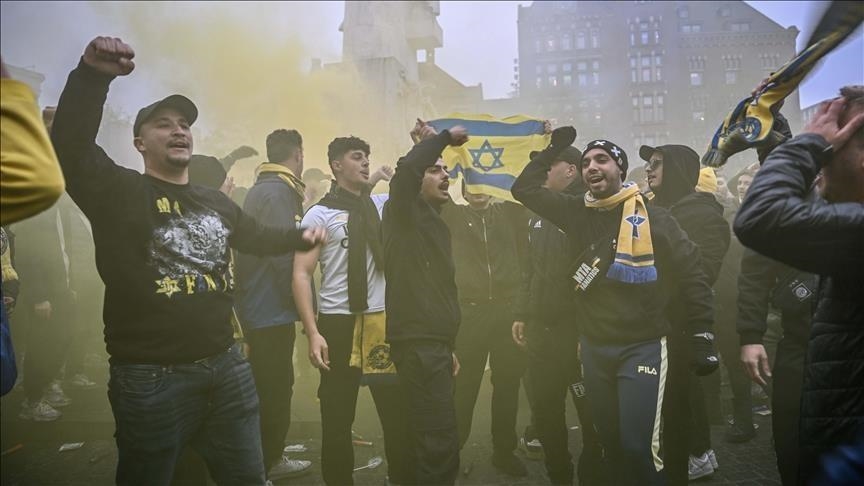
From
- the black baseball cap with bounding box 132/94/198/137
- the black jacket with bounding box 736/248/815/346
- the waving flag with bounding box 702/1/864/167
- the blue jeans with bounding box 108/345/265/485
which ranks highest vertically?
the black baseball cap with bounding box 132/94/198/137

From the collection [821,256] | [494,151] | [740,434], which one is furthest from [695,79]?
[821,256]

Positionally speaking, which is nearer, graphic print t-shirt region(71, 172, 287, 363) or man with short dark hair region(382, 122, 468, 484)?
graphic print t-shirt region(71, 172, 287, 363)

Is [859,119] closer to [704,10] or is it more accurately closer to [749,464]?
[749,464]

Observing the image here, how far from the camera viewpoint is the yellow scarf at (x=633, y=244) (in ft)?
10.6

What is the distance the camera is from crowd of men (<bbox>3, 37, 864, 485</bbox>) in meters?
1.81

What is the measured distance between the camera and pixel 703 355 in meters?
3.25

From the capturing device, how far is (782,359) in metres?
3.03

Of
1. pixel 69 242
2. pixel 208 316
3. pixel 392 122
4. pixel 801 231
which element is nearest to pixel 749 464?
pixel 801 231

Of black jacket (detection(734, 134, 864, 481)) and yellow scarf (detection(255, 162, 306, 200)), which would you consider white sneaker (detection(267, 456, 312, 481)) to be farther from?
black jacket (detection(734, 134, 864, 481))

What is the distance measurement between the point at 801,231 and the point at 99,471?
5082mm

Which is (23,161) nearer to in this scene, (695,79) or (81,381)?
(81,381)

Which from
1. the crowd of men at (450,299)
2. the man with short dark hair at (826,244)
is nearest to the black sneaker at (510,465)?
the crowd of men at (450,299)

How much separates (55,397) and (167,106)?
16.9 ft

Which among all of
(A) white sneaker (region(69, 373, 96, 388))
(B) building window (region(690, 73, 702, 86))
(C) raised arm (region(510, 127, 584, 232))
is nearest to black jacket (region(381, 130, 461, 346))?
(C) raised arm (region(510, 127, 584, 232))
